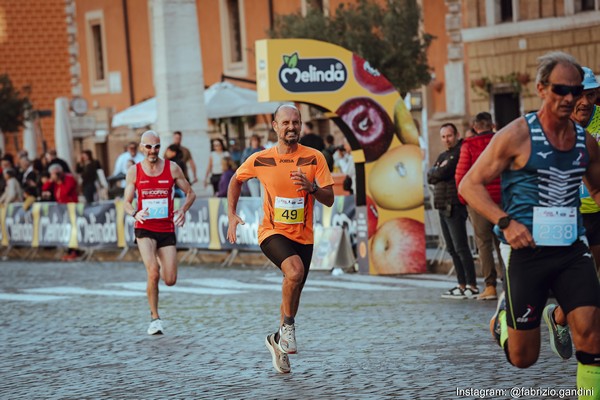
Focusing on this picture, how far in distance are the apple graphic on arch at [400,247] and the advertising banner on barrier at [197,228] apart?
4395mm

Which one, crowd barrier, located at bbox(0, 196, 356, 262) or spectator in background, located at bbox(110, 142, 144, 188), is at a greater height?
spectator in background, located at bbox(110, 142, 144, 188)

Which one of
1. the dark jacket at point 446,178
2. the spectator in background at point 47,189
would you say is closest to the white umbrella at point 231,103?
the spectator in background at point 47,189

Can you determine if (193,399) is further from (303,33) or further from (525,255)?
(303,33)

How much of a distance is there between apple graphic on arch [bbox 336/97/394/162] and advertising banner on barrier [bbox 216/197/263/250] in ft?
8.43

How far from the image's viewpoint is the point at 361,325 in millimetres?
13320

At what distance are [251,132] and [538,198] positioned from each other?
36.3m

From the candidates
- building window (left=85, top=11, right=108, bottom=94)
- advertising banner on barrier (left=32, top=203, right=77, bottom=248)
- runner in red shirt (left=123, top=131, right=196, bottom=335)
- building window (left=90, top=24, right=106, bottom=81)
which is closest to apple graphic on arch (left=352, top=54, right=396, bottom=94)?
runner in red shirt (left=123, top=131, right=196, bottom=335)

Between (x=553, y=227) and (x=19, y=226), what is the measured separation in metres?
21.5

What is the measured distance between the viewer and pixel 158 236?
45.3 feet

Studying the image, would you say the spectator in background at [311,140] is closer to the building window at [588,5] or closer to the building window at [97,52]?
the building window at [588,5]

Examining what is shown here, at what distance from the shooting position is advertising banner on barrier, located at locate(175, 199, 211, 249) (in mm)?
23188

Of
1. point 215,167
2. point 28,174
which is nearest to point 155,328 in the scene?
point 215,167

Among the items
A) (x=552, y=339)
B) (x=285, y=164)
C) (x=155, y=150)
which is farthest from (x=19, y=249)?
(x=552, y=339)

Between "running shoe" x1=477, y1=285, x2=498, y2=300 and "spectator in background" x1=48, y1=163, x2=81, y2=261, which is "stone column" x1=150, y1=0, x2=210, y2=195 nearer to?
"spectator in background" x1=48, y1=163, x2=81, y2=261
